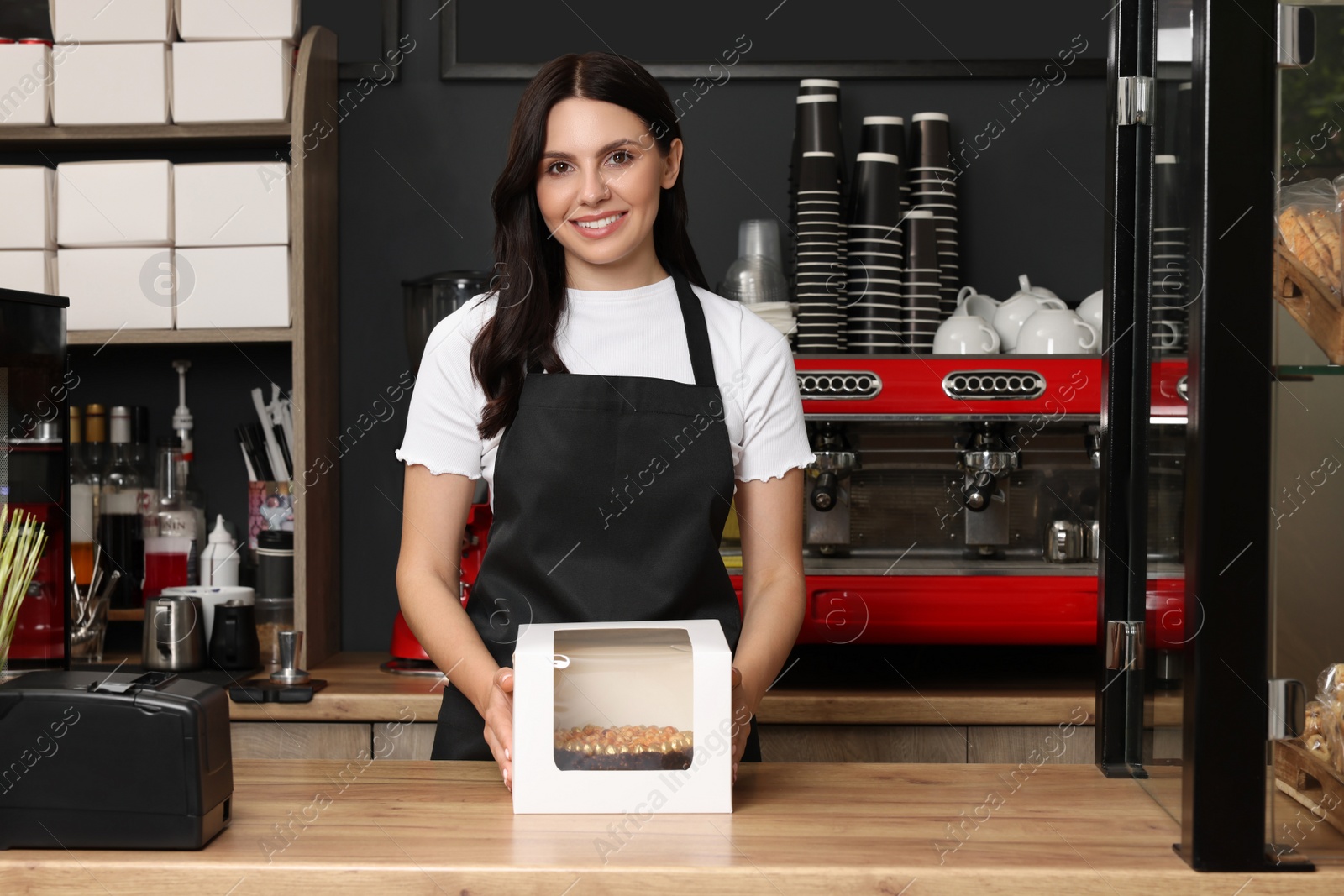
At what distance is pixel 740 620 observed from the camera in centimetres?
158

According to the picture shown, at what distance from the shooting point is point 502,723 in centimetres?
114

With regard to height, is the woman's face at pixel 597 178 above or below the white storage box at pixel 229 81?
below

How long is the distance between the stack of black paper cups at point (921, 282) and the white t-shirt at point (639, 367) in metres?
0.80

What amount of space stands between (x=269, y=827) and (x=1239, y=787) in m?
0.79

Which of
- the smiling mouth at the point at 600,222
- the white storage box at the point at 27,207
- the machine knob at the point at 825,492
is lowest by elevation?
the machine knob at the point at 825,492

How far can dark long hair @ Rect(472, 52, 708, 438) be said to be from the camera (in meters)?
1.44

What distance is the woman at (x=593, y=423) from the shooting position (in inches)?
56.5

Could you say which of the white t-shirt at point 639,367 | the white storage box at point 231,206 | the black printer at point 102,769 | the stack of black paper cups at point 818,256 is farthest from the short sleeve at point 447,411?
the white storage box at point 231,206

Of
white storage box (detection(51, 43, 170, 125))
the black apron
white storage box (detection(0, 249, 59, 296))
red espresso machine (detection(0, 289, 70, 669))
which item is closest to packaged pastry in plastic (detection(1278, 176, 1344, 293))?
the black apron

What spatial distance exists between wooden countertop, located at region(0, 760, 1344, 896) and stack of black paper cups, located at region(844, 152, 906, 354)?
1.26m

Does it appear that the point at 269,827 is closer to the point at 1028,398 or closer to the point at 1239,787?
the point at 1239,787

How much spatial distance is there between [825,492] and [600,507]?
0.76 metres

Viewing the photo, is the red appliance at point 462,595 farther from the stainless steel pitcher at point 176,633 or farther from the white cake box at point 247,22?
the white cake box at point 247,22

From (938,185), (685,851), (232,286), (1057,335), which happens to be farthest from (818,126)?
(685,851)
